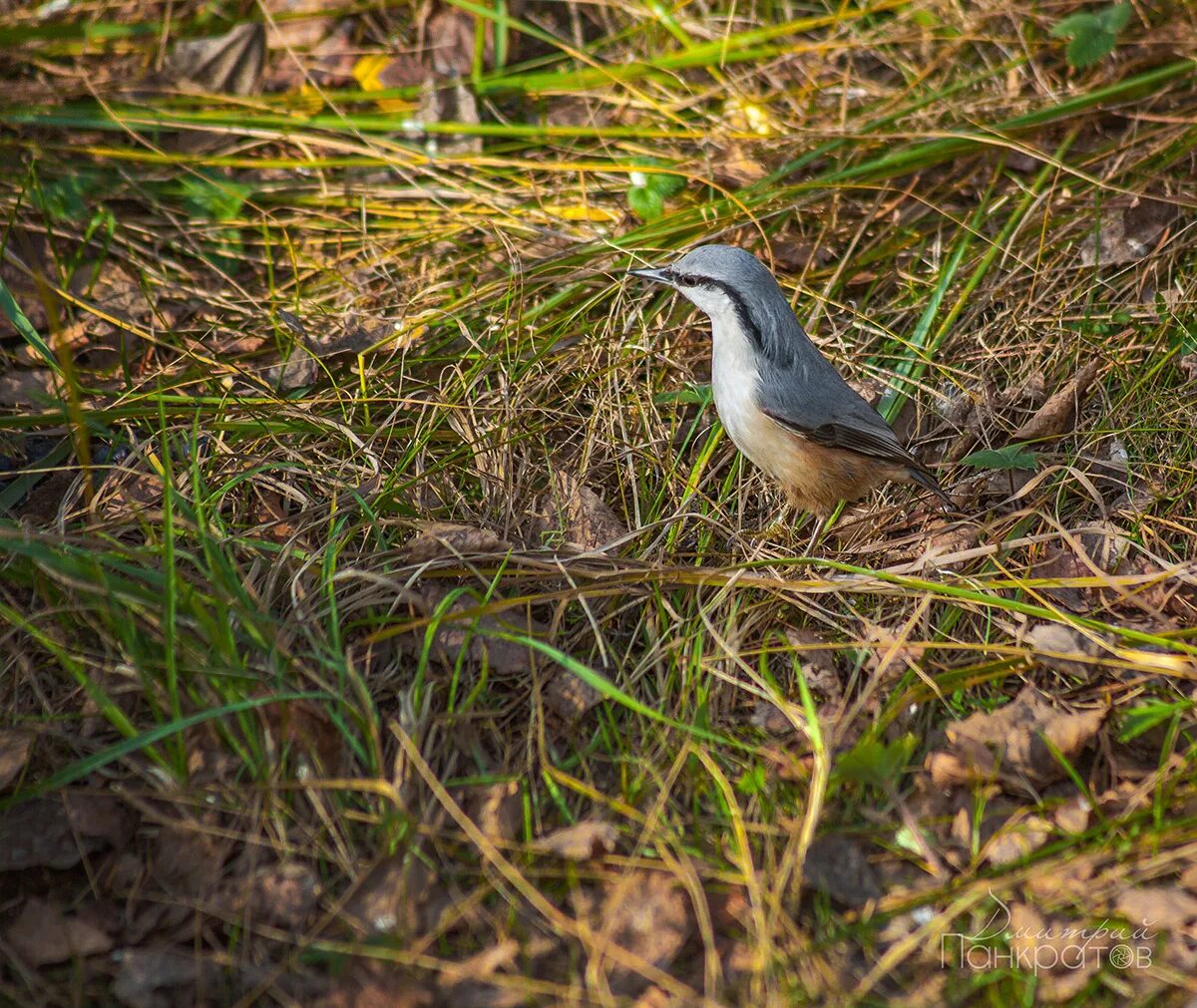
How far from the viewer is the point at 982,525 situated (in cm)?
393

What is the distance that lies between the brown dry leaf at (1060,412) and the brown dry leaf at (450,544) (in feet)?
6.63

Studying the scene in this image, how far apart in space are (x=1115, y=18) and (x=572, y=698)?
4.05 m

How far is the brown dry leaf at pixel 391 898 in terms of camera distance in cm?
268

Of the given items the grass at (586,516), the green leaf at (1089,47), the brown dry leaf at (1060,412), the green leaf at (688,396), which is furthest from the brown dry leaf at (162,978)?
the green leaf at (1089,47)

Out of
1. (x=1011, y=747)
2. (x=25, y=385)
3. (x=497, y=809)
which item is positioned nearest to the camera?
(x=497, y=809)

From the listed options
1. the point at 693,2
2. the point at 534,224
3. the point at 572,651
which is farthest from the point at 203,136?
the point at 572,651

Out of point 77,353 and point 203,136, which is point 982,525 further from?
point 203,136

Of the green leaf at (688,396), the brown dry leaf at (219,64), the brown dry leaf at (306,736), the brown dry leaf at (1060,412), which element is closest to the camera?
the brown dry leaf at (306,736)

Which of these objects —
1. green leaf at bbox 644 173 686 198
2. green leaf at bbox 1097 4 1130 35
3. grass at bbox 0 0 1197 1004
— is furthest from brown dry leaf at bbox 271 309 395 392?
green leaf at bbox 1097 4 1130 35

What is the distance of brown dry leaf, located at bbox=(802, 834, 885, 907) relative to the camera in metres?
2.76

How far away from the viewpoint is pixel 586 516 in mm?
3916

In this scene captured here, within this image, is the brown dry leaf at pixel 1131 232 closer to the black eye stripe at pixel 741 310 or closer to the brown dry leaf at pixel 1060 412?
the brown dry leaf at pixel 1060 412

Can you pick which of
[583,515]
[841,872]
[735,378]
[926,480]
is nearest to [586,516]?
[583,515]

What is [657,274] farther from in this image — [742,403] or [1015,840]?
[1015,840]
